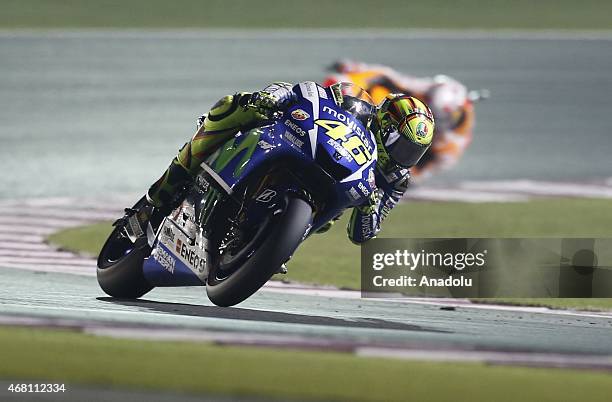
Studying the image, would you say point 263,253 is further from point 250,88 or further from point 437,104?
point 250,88

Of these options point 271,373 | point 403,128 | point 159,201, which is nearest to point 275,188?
point 403,128

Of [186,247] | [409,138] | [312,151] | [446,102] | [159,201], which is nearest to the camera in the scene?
[312,151]

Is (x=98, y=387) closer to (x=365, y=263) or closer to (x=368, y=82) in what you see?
A: (x=365, y=263)

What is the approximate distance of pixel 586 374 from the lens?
17.8 feet

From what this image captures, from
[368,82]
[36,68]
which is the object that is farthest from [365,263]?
[36,68]

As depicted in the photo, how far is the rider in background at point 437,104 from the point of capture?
1412cm

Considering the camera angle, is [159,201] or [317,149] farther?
[159,201]

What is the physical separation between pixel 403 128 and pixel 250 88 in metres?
10.0

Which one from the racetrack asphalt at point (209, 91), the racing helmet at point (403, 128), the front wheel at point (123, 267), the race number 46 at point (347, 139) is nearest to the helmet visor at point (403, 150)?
the racing helmet at point (403, 128)

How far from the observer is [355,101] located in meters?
6.41

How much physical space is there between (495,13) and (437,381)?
18.0m

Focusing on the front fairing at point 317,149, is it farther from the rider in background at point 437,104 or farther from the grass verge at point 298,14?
the grass verge at point 298,14

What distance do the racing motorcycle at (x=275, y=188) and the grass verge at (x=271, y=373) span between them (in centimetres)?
55

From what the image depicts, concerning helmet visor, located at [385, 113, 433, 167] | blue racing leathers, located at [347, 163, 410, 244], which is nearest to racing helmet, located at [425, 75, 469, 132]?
blue racing leathers, located at [347, 163, 410, 244]
